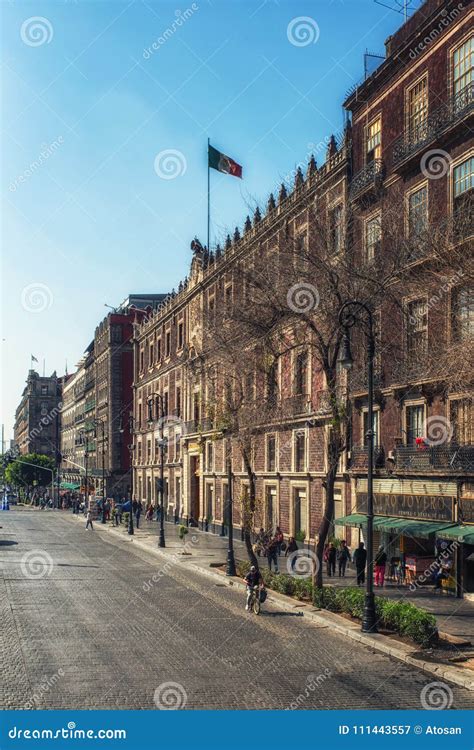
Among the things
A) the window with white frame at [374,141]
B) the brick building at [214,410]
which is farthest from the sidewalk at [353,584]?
the window with white frame at [374,141]

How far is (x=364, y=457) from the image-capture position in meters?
32.6

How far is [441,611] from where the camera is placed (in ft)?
76.3

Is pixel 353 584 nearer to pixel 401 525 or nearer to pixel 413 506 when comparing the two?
pixel 401 525

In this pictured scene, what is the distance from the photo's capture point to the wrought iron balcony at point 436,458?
25.6 m

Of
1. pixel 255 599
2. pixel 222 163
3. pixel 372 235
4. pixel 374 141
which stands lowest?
pixel 255 599

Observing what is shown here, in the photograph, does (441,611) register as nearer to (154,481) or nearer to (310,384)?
(310,384)

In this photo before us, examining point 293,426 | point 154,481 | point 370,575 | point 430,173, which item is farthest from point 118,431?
point 370,575

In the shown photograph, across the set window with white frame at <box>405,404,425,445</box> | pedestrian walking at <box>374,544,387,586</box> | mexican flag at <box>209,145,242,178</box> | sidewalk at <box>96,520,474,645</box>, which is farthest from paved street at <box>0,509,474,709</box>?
mexican flag at <box>209,145,242,178</box>

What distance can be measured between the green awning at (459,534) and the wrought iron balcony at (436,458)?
1797mm

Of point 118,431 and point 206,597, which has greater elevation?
point 118,431

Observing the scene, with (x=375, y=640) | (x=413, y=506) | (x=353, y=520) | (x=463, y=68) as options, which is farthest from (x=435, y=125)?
(x=375, y=640)

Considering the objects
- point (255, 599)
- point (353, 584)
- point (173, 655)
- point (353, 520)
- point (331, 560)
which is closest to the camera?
point (173, 655)

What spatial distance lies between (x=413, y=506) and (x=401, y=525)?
79 centimetres

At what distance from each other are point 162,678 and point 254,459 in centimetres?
3031
